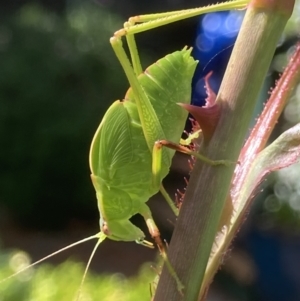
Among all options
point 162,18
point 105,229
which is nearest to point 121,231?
point 105,229

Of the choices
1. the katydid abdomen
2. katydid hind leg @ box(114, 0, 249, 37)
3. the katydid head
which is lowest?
the katydid head

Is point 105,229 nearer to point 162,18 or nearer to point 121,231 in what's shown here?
point 121,231

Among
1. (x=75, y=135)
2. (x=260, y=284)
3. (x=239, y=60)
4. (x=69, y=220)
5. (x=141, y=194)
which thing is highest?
(x=239, y=60)

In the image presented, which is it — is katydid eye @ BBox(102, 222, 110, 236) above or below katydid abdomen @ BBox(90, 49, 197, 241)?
below

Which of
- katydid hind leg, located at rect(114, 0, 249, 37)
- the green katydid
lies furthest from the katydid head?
katydid hind leg, located at rect(114, 0, 249, 37)

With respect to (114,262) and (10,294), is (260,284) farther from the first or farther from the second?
(10,294)

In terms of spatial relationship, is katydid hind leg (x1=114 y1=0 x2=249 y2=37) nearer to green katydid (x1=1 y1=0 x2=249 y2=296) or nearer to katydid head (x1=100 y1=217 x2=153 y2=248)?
green katydid (x1=1 y1=0 x2=249 y2=296)

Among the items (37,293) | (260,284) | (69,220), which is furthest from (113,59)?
(37,293)
